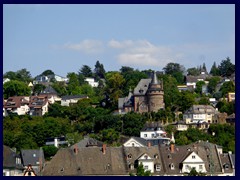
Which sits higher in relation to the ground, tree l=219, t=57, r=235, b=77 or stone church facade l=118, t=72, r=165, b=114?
tree l=219, t=57, r=235, b=77

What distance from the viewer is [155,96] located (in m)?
63.8

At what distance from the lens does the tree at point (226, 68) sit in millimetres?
91863

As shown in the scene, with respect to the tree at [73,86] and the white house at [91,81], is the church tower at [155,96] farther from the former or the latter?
the white house at [91,81]

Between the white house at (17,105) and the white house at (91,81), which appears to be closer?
the white house at (17,105)

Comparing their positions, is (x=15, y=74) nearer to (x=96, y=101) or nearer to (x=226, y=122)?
(x=96, y=101)

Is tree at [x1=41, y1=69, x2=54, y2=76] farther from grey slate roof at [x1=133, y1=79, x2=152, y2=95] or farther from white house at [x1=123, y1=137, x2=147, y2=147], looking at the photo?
white house at [x1=123, y1=137, x2=147, y2=147]

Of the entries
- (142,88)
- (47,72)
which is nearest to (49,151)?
(142,88)

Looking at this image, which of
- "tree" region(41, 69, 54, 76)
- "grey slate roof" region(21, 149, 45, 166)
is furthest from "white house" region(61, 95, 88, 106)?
"grey slate roof" region(21, 149, 45, 166)

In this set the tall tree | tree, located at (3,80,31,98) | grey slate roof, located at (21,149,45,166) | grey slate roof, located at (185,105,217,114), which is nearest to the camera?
grey slate roof, located at (21,149,45,166)

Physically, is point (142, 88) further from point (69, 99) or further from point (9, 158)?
point (9, 158)

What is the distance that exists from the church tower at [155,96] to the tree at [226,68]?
28000mm

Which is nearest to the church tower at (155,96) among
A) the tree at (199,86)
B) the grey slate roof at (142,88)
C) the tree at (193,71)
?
the grey slate roof at (142,88)

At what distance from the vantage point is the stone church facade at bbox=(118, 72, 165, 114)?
6325 centimetres

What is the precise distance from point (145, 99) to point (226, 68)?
3168cm
